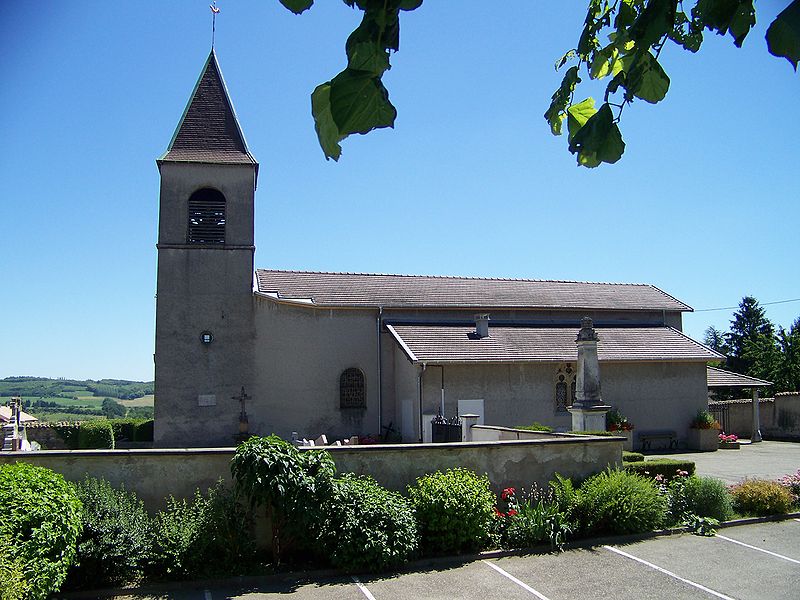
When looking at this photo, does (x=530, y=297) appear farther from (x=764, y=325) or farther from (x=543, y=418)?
(x=764, y=325)

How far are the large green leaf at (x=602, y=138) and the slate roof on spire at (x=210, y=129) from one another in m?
23.3

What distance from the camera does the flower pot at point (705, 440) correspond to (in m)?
25.4

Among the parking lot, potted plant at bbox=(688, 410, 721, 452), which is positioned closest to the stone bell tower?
the parking lot

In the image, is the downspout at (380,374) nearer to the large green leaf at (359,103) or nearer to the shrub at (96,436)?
the shrub at (96,436)

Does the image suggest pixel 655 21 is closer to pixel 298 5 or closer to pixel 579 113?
pixel 579 113

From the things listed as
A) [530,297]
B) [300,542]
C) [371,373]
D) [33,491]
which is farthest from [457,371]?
[33,491]

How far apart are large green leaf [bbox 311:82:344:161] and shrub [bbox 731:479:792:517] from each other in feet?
47.9

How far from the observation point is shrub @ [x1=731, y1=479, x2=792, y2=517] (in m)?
13.6

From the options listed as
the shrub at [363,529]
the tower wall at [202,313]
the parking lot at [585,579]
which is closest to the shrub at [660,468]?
the parking lot at [585,579]

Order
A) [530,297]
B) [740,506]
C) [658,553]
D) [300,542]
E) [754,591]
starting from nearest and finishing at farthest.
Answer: [754,591] → [300,542] → [658,553] → [740,506] → [530,297]

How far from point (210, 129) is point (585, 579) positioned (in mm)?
20913

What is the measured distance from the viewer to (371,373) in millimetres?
24969

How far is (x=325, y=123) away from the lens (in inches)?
73.7

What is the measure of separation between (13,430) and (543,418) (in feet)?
66.8
